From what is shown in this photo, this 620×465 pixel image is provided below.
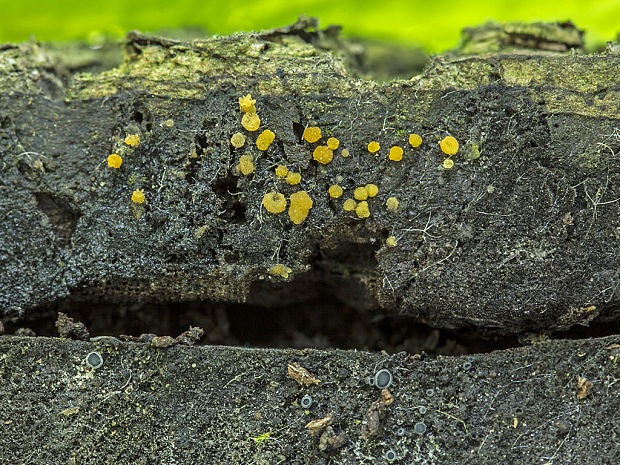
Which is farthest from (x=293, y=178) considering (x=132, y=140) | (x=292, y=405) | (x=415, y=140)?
(x=292, y=405)

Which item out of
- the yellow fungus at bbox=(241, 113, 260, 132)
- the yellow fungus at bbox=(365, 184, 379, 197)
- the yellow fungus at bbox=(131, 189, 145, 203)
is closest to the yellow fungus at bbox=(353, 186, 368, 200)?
the yellow fungus at bbox=(365, 184, 379, 197)

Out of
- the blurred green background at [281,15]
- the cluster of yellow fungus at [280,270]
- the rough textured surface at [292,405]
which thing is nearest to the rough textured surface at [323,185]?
the cluster of yellow fungus at [280,270]

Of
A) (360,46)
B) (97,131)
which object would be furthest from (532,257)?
(97,131)

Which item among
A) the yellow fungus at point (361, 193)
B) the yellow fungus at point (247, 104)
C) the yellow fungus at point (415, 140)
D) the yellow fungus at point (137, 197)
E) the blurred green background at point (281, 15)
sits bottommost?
the yellow fungus at point (137, 197)

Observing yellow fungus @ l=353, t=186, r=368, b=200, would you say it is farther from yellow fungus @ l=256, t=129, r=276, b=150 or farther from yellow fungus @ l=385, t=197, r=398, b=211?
yellow fungus @ l=256, t=129, r=276, b=150

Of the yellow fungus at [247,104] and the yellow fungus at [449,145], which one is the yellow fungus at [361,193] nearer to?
the yellow fungus at [449,145]

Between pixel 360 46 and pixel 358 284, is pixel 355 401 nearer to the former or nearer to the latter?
pixel 358 284

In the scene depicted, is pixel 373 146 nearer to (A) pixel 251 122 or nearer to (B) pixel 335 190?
(B) pixel 335 190
